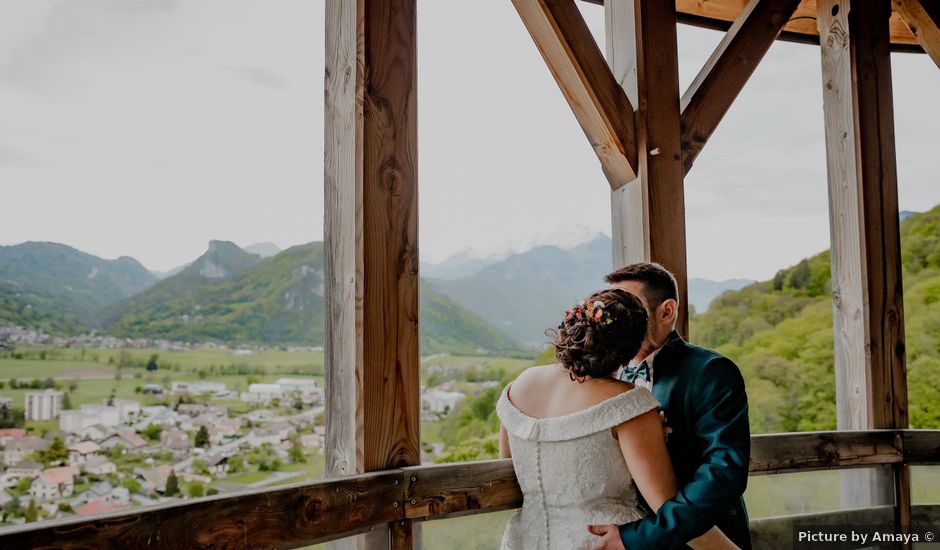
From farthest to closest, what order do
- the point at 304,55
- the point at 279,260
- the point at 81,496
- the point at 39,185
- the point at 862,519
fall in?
the point at 304,55
the point at 279,260
the point at 39,185
the point at 81,496
the point at 862,519

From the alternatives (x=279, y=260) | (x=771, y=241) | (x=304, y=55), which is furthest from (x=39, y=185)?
(x=771, y=241)

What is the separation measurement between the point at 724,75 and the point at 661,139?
1.27 feet

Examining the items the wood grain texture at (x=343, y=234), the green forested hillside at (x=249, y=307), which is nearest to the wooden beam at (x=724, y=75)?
the wood grain texture at (x=343, y=234)

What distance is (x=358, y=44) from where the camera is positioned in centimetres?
176

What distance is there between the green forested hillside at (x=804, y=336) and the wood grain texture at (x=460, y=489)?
479 centimetres

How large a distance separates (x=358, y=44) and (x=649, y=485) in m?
1.40

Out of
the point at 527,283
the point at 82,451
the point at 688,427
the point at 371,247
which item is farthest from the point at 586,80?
the point at 527,283

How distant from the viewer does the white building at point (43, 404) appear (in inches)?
118

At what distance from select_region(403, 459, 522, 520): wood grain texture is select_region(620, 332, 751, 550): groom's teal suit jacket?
0.36m

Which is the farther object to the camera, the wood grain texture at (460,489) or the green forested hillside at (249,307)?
the green forested hillside at (249,307)

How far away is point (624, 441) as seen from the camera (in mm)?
1655

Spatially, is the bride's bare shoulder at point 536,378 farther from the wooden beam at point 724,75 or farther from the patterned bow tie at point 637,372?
the wooden beam at point 724,75

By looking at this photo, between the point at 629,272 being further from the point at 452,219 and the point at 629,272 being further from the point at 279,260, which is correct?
the point at 452,219

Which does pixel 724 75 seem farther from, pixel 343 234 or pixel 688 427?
pixel 343 234
